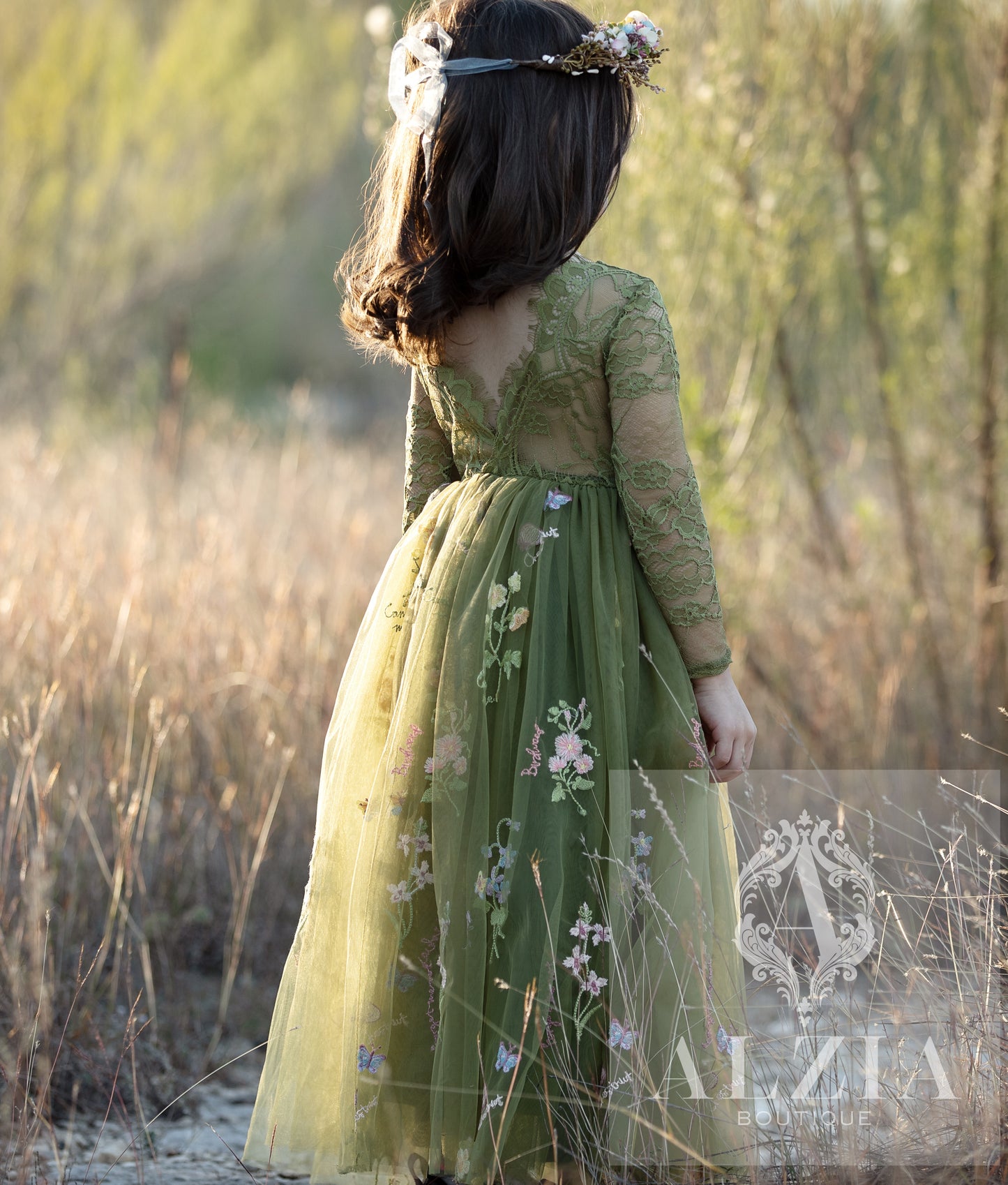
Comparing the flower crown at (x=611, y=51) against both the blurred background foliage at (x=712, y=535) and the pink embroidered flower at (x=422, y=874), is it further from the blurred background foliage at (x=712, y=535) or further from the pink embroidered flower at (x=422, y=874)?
the pink embroidered flower at (x=422, y=874)

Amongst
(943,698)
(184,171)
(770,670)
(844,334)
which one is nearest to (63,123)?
(184,171)

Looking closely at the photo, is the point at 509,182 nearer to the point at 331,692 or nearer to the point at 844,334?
the point at 331,692

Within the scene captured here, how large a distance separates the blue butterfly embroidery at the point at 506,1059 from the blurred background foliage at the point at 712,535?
55cm

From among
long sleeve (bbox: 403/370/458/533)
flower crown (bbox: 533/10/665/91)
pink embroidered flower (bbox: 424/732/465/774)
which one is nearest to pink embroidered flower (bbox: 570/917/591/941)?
pink embroidered flower (bbox: 424/732/465/774)

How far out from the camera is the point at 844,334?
4.32m

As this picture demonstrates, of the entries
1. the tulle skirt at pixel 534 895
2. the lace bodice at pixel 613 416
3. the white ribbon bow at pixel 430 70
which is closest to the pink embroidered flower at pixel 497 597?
the tulle skirt at pixel 534 895

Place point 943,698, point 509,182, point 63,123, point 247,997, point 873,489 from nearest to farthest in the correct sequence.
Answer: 1. point 509,182
2. point 247,997
3. point 943,698
4. point 873,489
5. point 63,123

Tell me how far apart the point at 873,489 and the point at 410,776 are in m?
3.65

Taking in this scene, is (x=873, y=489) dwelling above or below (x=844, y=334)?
below

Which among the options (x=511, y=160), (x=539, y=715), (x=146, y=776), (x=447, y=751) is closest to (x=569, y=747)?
(x=539, y=715)

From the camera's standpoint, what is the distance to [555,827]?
4.44 ft

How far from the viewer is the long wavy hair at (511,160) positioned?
131 cm

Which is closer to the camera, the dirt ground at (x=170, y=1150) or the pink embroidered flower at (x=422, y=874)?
the pink embroidered flower at (x=422, y=874)

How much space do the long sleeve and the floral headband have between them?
34 centimetres
